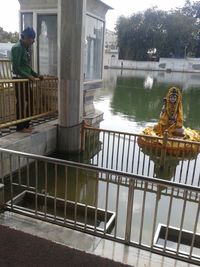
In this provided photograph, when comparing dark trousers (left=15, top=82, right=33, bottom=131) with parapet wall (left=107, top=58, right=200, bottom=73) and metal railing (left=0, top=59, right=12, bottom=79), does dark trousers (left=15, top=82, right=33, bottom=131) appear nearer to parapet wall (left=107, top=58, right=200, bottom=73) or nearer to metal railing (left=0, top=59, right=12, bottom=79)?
metal railing (left=0, top=59, right=12, bottom=79)

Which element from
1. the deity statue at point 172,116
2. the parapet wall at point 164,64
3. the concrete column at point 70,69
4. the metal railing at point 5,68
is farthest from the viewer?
the parapet wall at point 164,64

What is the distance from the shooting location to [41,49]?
8.05m

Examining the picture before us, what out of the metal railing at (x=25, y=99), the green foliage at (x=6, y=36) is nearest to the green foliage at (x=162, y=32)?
the green foliage at (x=6, y=36)

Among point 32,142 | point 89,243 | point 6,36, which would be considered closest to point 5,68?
point 32,142

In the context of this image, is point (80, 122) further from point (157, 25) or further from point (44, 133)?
point (157, 25)

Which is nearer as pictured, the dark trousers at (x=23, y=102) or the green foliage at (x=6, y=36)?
the dark trousers at (x=23, y=102)

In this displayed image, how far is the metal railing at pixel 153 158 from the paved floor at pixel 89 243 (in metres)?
2.90

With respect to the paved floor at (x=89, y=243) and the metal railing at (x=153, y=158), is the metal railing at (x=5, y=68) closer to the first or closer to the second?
the metal railing at (x=153, y=158)

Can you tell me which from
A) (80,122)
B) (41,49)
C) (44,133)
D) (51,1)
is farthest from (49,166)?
(51,1)

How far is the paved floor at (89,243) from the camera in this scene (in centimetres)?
261

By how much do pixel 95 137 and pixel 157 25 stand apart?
164 feet

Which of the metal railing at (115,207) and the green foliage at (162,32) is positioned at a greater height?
the green foliage at (162,32)

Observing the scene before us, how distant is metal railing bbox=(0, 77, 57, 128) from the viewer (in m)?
5.30

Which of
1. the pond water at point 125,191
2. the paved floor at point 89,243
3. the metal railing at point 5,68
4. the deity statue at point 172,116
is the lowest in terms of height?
the pond water at point 125,191
